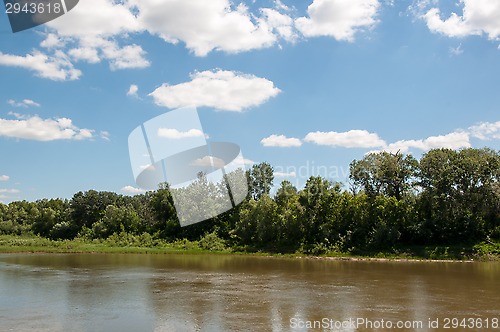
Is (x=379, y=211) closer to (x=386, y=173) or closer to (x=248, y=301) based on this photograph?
(x=386, y=173)

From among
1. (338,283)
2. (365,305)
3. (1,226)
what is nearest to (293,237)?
(338,283)

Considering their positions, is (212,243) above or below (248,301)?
above

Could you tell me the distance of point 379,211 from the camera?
48.8 meters

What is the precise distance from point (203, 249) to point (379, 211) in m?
23.5

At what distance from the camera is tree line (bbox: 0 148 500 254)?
45.9 m

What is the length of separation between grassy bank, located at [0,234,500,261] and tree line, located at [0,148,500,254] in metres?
1.55

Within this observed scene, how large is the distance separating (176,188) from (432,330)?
61.6 meters

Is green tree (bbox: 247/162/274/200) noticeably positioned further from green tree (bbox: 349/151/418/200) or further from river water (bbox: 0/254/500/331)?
river water (bbox: 0/254/500/331)

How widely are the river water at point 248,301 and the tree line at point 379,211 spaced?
16.0m

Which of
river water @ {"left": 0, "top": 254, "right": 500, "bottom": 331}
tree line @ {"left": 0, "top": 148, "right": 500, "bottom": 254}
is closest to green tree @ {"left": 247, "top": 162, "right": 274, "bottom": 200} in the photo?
tree line @ {"left": 0, "top": 148, "right": 500, "bottom": 254}

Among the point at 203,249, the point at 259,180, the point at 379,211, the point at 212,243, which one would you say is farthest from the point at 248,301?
the point at 259,180

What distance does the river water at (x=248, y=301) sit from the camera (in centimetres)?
1511

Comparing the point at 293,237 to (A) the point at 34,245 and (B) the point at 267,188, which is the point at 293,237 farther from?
(A) the point at 34,245

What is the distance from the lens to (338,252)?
156 feet
